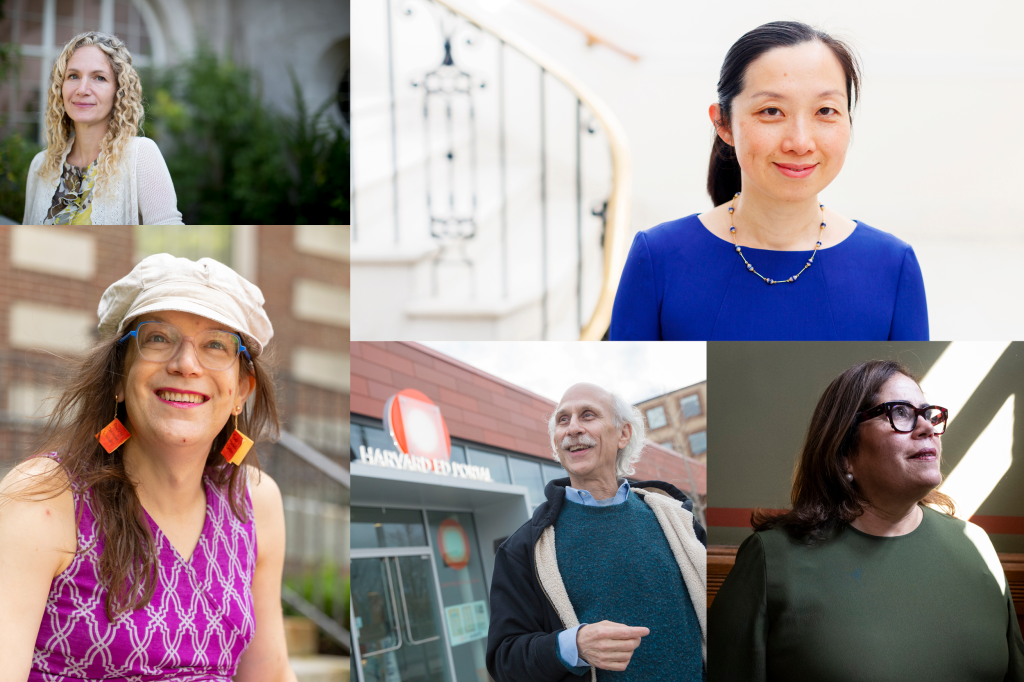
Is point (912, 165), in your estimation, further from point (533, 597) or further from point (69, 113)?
point (69, 113)

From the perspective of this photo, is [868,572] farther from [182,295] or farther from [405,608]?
[182,295]

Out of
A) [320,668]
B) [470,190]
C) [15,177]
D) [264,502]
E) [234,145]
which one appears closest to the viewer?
[264,502]

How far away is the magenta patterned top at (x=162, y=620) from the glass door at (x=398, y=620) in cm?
32

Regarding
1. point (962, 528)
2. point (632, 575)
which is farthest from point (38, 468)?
point (962, 528)

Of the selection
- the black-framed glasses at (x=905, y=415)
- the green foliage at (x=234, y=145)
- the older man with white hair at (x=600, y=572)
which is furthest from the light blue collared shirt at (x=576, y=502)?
the green foliage at (x=234, y=145)

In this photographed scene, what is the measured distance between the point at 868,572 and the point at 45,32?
5123 mm

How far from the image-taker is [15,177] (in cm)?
251

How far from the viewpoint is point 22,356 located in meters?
3.40

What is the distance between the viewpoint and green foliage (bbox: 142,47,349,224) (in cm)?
498

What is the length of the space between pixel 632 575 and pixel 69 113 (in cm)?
205

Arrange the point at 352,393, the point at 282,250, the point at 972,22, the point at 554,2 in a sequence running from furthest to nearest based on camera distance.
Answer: the point at 282,250
the point at 554,2
the point at 972,22
the point at 352,393

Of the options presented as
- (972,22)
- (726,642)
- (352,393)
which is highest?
(972,22)

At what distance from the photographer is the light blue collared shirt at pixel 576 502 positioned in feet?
6.92

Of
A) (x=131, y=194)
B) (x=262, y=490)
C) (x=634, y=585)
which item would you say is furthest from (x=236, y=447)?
(x=634, y=585)
